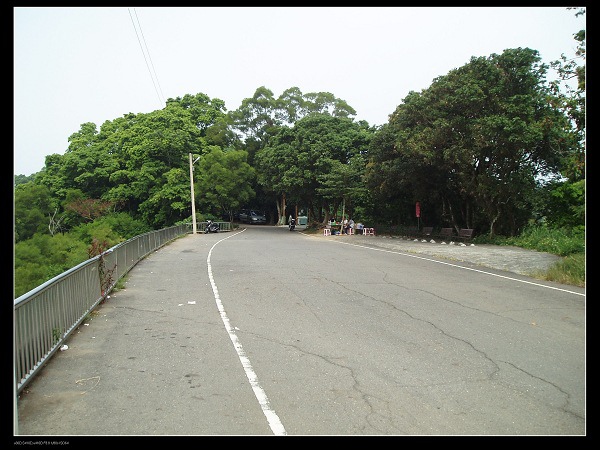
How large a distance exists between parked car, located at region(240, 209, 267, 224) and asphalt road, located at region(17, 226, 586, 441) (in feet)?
195

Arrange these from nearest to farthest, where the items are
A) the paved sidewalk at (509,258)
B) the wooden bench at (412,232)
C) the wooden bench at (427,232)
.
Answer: the paved sidewalk at (509,258)
the wooden bench at (427,232)
the wooden bench at (412,232)

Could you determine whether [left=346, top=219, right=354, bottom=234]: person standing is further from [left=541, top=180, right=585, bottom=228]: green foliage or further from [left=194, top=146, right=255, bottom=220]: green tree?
[left=541, top=180, right=585, bottom=228]: green foliage

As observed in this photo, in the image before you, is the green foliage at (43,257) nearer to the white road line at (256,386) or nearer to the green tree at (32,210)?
the green tree at (32,210)

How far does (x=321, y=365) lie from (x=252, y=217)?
66.1 m

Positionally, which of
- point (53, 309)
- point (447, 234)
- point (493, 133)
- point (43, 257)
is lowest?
point (43, 257)

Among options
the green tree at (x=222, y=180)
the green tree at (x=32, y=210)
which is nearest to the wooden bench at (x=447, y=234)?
the green tree at (x=222, y=180)

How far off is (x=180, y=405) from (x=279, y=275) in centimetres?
949

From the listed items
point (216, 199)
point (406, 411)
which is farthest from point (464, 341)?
point (216, 199)

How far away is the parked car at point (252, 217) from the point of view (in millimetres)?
71188

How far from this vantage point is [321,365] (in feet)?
19.5

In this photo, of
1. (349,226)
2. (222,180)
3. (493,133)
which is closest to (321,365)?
(493,133)

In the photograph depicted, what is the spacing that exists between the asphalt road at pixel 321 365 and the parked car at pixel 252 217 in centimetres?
5936

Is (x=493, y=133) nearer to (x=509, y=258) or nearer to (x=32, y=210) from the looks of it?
(x=509, y=258)
